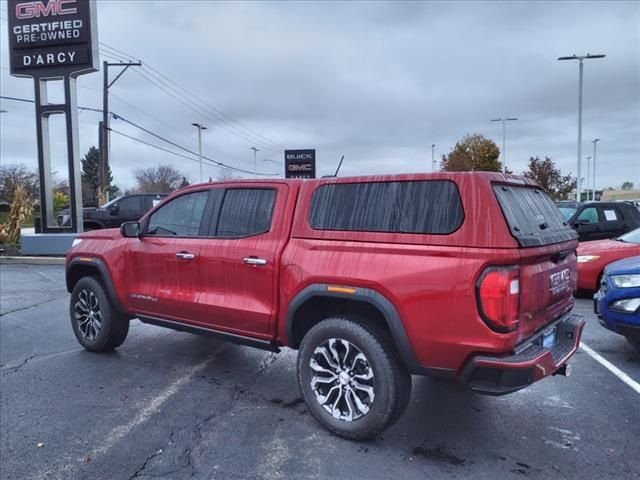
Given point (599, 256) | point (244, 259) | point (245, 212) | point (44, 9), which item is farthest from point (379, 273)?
point (44, 9)

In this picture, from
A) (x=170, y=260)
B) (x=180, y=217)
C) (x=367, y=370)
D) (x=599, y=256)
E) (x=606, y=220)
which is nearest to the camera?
(x=367, y=370)

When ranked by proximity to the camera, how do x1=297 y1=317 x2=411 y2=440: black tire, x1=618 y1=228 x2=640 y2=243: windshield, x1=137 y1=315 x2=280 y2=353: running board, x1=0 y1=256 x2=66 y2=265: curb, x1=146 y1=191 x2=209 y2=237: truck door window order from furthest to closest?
1. x1=0 y1=256 x2=66 y2=265: curb
2. x1=618 y1=228 x2=640 y2=243: windshield
3. x1=146 y1=191 x2=209 y2=237: truck door window
4. x1=137 y1=315 x2=280 y2=353: running board
5. x1=297 y1=317 x2=411 y2=440: black tire

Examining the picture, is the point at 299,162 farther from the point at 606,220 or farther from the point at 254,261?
the point at 254,261

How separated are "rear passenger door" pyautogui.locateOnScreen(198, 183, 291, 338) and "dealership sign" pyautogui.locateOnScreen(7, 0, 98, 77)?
477 inches

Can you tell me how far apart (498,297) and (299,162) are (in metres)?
20.0

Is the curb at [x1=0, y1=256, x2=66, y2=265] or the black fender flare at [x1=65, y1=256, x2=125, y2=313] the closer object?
the black fender flare at [x1=65, y1=256, x2=125, y2=313]

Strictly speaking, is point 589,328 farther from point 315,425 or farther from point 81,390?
point 81,390

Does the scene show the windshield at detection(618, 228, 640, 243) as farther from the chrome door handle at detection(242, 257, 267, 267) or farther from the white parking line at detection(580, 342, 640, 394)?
the chrome door handle at detection(242, 257, 267, 267)

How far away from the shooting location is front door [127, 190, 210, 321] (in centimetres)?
449

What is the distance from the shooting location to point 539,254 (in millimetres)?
3080

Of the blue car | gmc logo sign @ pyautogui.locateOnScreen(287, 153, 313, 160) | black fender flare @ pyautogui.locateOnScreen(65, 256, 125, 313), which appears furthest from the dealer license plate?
gmc logo sign @ pyautogui.locateOnScreen(287, 153, 313, 160)

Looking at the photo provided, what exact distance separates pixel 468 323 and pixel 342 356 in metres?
0.99

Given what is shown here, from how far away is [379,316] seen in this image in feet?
11.4

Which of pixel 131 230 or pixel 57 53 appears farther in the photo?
pixel 57 53
